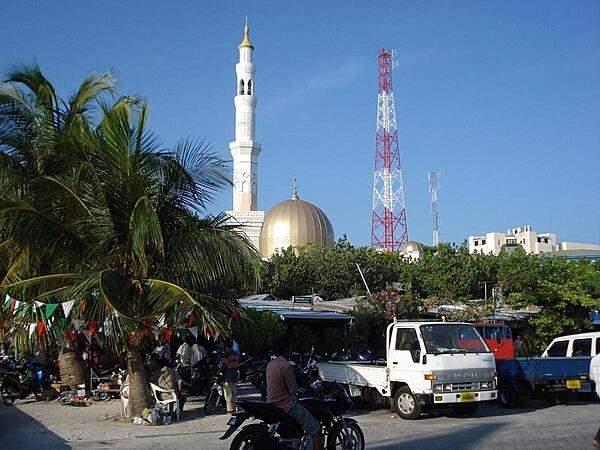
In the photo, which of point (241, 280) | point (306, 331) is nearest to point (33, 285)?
point (241, 280)

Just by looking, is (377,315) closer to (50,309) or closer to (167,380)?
(167,380)

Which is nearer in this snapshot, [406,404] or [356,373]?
[406,404]

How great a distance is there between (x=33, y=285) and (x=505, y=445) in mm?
7932

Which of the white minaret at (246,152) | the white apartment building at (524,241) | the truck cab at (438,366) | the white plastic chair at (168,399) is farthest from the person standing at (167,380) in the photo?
the white apartment building at (524,241)

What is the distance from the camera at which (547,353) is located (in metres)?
18.0

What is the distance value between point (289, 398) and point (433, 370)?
17.4 ft

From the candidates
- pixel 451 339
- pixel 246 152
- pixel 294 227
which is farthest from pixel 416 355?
pixel 246 152

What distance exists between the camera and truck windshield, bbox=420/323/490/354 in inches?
519

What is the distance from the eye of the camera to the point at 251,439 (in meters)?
8.02

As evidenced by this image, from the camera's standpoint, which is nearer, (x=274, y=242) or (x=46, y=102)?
(x=46, y=102)

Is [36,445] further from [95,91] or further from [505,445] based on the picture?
[95,91]

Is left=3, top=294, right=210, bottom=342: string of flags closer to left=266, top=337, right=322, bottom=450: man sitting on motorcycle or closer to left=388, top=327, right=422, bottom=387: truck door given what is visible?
left=388, top=327, right=422, bottom=387: truck door

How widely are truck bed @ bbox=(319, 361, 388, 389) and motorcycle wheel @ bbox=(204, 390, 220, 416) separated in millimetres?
2309

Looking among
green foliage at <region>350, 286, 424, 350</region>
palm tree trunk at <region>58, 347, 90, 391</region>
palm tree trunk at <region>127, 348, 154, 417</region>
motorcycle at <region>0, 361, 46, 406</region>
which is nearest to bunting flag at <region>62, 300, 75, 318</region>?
palm tree trunk at <region>127, 348, 154, 417</region>
